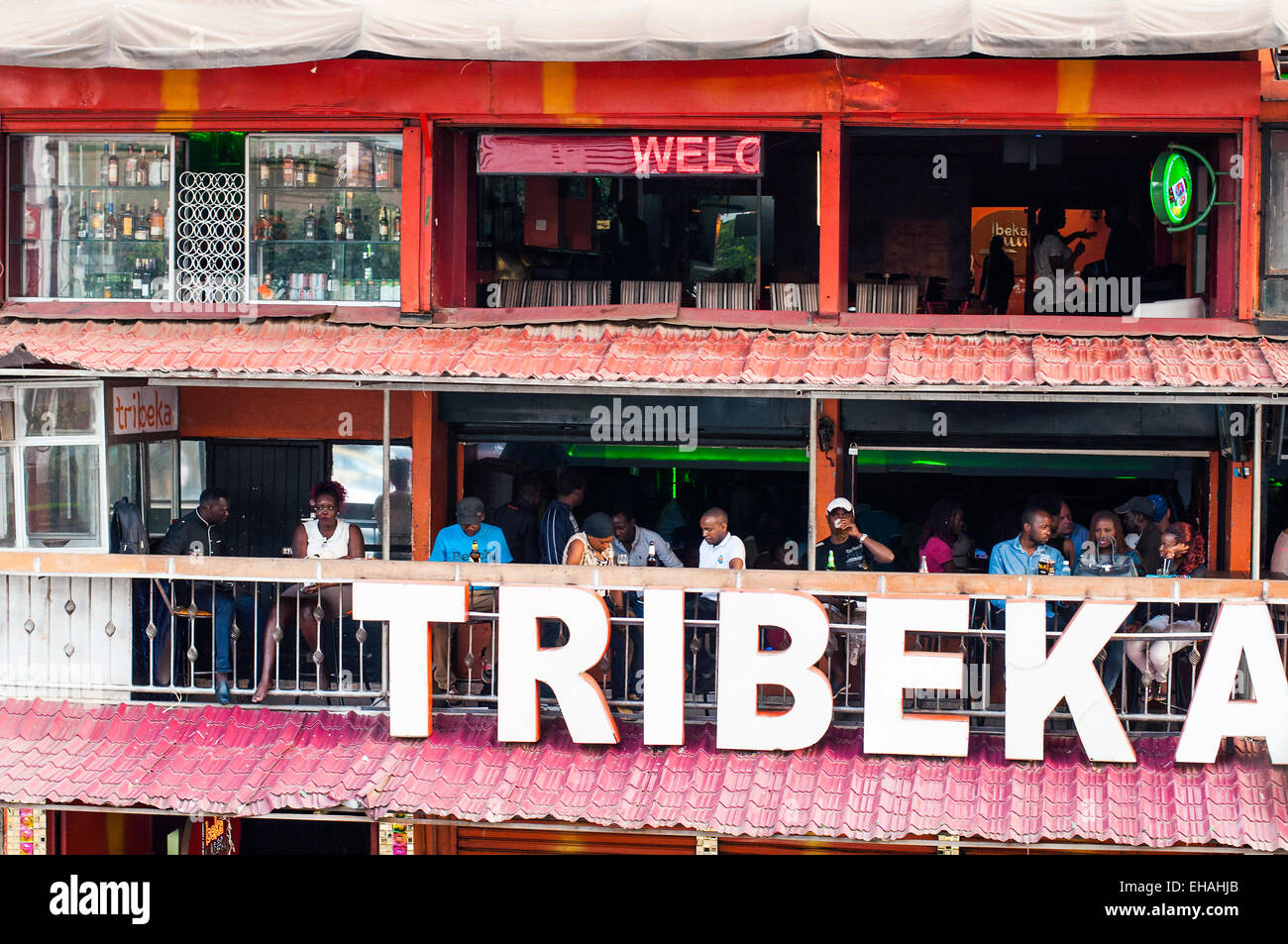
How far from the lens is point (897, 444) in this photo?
12469 mm

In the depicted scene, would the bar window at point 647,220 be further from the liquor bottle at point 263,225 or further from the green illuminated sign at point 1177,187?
the green illuminated sign at point 1177,187

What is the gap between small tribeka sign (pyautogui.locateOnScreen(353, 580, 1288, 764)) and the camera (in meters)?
9.83

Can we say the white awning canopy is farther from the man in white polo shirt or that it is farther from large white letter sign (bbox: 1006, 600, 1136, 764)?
large white letter sign (bbox: 1006, 600, 1136, 764)

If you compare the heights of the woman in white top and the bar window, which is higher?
the bar window

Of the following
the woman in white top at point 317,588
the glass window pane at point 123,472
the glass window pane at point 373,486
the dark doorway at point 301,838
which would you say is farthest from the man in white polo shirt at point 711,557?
the glass window pane at point 123,472

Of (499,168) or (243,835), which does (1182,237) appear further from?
(243,835)

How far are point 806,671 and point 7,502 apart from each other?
6083 mm

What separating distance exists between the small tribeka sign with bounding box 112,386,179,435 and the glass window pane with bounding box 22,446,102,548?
14.4 inches

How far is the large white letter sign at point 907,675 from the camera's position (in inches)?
394

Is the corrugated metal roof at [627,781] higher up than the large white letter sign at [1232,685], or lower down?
lower down

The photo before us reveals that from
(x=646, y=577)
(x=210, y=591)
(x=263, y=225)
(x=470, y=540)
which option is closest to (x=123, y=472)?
(x=210, y=591)

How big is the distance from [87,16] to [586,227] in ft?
15.1

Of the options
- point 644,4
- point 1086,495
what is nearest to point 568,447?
point 644,4

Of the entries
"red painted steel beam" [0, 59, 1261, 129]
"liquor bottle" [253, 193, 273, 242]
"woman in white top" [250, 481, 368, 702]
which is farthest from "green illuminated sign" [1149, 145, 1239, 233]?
"liquor bottle" [253, 193, 273, 242]
